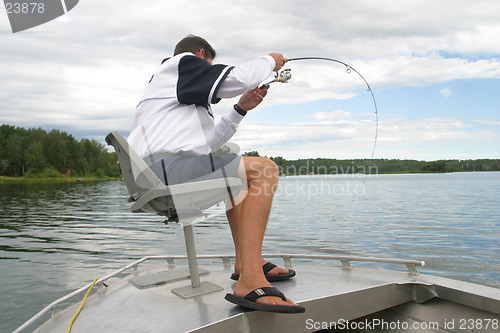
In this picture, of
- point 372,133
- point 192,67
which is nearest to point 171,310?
point 192,67

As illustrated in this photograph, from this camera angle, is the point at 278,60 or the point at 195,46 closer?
the point at 278,60

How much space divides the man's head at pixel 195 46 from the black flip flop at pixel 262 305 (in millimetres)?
1632

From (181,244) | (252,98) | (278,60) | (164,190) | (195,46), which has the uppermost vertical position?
(195,46)

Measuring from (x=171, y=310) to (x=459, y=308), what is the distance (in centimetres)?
187

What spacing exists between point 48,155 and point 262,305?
107206mm

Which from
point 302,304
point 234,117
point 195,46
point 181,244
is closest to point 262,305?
point 302,304

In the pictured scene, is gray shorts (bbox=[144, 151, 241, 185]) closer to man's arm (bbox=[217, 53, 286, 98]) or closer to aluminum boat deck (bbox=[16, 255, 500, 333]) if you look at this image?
man's arm (bbox=[217, 53, 286, 98])

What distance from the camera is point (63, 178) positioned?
91938mm

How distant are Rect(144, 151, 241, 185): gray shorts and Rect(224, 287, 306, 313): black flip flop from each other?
706 millimetres

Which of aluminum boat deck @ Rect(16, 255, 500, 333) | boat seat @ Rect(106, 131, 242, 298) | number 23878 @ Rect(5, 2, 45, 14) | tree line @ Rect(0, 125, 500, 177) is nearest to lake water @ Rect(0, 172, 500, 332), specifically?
aluminum boat deck @ Rect(16, 255, 500, 333)

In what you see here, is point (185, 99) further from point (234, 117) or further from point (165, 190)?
point (234, 117)

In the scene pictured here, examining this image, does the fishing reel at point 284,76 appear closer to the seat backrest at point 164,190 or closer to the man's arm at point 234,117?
the man's arm at point 234,117

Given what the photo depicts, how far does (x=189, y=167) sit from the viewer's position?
7.73 feet

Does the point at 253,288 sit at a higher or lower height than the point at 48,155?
lower
